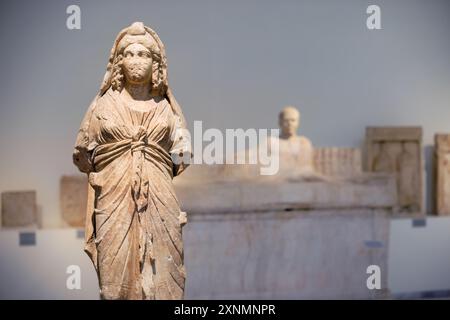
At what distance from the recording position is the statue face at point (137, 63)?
479cm

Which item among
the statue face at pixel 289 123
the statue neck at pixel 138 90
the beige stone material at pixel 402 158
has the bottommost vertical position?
the beige stone material at pixel 402 158

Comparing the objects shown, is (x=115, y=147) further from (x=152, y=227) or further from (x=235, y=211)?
(x=235, y=211)

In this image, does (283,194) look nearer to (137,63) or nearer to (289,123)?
(289,123)

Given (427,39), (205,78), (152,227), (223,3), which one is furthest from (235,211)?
(427,39)

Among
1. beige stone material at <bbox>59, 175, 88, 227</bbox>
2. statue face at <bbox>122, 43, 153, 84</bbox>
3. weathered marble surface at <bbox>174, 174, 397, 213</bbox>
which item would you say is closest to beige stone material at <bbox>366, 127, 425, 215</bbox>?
weathered marble surface at <bbox>174, 174, 397, 213</bbox>

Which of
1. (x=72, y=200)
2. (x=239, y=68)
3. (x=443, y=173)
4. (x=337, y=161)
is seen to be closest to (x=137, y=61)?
(x=72, y=200)

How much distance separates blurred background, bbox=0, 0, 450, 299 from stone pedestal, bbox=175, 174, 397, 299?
3.24 feet

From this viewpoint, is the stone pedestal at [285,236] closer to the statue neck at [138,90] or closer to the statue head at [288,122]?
the statue head at [288,122]

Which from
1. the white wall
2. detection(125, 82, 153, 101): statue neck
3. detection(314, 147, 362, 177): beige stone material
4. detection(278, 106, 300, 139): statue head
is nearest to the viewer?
detection(125, 82, 153, 101): statue neck

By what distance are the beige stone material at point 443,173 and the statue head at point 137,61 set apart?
20.5ft

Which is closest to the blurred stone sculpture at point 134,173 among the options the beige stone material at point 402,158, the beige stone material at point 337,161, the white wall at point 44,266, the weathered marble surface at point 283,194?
the weathered marble surface at point 283,194

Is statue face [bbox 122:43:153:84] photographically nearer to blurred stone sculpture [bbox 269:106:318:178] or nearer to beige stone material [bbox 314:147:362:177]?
blurred stone sculpture [bbox 269:106:318:178]

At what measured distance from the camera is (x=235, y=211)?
817cm

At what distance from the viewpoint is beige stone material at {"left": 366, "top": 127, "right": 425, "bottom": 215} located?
33.1 ft
